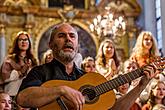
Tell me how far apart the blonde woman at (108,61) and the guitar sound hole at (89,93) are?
3.68 metres

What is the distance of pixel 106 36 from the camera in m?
14.7

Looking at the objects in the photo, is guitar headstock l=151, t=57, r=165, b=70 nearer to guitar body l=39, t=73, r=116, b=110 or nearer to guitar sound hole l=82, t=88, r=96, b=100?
guitar body l=39, t=73, r=116, b=110

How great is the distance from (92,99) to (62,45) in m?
0.40

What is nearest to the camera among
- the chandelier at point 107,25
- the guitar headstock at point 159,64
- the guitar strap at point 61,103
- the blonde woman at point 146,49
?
the guitar strap at point 61,103

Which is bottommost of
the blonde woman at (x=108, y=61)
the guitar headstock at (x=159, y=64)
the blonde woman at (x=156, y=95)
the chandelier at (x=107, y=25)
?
the blonde woman at (x=156, y=95)

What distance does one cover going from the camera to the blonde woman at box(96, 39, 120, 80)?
6.48 m

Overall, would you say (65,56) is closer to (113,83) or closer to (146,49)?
(113,83)

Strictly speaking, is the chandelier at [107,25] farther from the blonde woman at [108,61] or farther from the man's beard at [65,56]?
the man's beard at [65,56]

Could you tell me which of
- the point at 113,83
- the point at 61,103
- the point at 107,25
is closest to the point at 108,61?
the point at 113,83

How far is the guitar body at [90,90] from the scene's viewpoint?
2695mm

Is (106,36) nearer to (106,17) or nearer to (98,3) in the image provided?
(106,17)

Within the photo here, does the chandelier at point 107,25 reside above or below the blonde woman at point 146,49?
above

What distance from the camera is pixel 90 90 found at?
276 cm

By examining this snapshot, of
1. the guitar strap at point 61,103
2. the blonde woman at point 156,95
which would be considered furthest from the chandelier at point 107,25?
the guitar strap at point 61,103
